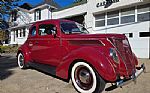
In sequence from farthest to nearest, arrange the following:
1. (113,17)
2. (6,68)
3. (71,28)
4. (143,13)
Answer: (113,17) < (143,13) < (6,68) < (71,28)

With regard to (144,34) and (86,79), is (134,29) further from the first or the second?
(86,79)

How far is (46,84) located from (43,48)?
149 cm

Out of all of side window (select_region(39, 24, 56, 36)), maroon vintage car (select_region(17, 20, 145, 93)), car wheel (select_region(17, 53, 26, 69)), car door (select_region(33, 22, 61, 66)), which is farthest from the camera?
car wheel (select_region(17, 53, 26, 69))

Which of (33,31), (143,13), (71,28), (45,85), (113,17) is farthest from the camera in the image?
(113,17)

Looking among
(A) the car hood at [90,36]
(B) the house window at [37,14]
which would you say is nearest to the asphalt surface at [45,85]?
(A) the car hood at [90,36]

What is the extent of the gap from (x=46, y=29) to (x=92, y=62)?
2.82 metres

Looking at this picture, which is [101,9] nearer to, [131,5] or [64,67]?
[131,5]

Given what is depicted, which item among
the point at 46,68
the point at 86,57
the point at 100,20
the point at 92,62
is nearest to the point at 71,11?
the point at 100,20

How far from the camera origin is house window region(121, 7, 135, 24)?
13944 millimetres

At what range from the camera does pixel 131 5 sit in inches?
549

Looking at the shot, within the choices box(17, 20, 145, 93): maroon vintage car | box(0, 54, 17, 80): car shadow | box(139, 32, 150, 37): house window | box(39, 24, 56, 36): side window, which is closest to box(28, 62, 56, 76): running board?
box(17, 20, 145, 93): maroon vintage car

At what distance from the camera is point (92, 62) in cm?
475

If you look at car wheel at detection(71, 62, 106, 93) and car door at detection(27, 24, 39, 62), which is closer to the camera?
car wheel at detection(71, 62, 106, 93)

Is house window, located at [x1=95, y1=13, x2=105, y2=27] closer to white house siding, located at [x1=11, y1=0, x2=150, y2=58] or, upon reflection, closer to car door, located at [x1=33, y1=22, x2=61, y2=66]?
white house siding, located at [x1=11, y1=0, x2=150, y2=58]
